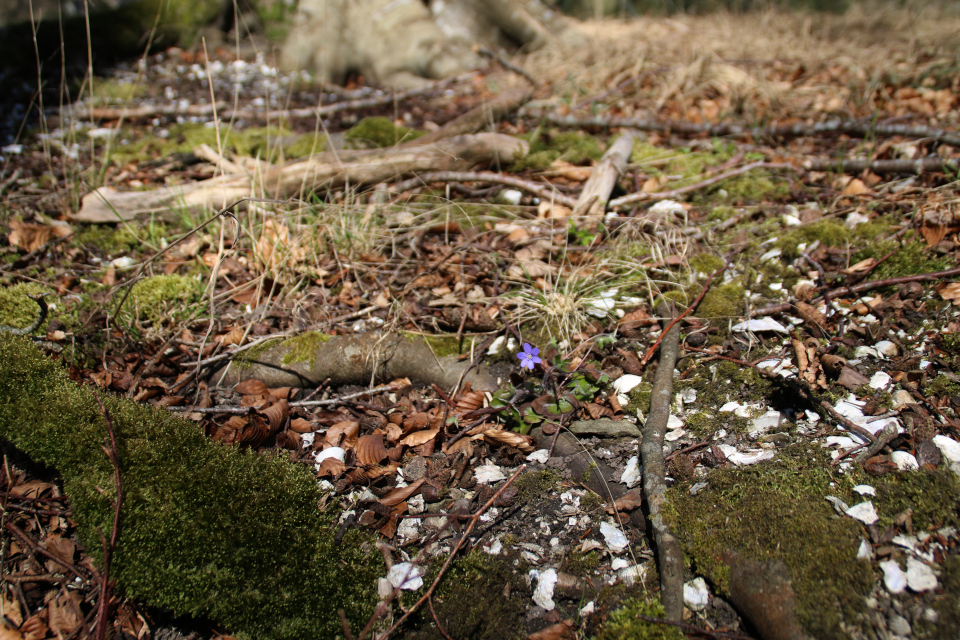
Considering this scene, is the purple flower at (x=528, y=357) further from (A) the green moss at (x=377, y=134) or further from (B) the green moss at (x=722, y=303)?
(A) the green moss at (x=377, y=134)

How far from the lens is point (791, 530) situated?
5.13 feet

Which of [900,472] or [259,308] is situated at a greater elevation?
[900,472]

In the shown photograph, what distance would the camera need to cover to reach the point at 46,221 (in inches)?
140

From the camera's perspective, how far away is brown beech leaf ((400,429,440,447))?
7.14 feet

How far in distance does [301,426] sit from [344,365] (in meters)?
0.36

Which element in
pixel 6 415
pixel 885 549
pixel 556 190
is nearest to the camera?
pixel 885 549

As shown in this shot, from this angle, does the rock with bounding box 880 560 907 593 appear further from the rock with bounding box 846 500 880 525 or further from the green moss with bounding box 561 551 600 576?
the green moss with bounding box 561 551 600 576

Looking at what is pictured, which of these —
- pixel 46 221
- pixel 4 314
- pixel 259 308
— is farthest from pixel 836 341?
pixel 46 221

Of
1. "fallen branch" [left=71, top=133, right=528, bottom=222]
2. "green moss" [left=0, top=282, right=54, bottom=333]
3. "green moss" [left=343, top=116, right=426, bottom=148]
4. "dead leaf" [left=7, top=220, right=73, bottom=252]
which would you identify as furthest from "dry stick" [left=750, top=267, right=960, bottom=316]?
"dead leaf" [left=7, top=220, right=73, bottom=252]

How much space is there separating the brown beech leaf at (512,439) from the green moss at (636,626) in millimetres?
686

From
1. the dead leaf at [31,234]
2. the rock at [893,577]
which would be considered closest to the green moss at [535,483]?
the rock at [893,577]

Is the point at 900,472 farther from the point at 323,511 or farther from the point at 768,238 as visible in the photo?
the point at 323,511

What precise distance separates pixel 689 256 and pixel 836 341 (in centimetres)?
85

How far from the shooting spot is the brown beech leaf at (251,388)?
2.46 m
